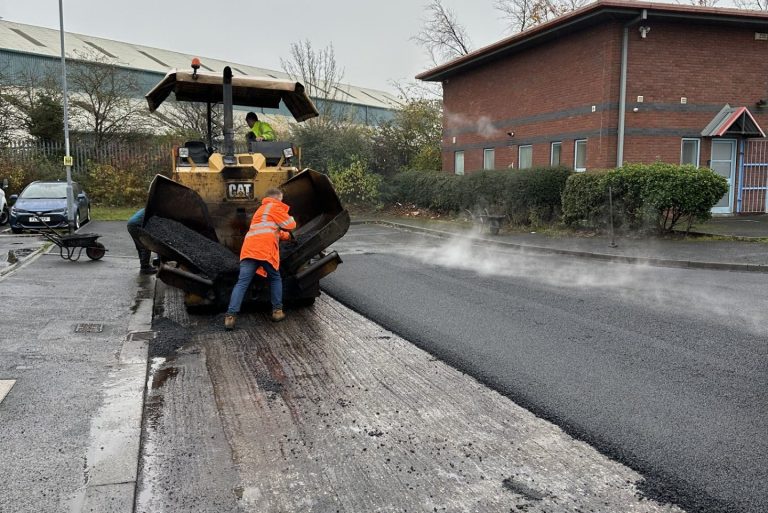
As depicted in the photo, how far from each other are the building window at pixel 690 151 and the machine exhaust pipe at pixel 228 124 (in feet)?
48.1

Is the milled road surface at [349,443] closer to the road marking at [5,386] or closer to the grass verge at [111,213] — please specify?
the road marking at [5,386]

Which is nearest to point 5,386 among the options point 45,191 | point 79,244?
point 79,244

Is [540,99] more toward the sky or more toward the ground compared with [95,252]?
more toward the sky

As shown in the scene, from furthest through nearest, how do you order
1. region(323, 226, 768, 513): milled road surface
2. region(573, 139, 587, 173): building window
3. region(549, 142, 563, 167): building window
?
region(549, 142, 563, 167): building window
region(573, 139, 587, 173): building window
region(323, 226, 768, 513): milled road surface

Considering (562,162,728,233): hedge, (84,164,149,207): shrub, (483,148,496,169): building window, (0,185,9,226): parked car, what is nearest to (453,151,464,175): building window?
(483,148,496,169): building window

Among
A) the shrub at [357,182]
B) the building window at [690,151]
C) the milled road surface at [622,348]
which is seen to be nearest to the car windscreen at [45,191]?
the shrub at [357,182]

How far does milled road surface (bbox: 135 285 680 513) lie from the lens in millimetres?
3441

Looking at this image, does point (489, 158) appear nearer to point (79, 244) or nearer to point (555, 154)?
point (555, 154)

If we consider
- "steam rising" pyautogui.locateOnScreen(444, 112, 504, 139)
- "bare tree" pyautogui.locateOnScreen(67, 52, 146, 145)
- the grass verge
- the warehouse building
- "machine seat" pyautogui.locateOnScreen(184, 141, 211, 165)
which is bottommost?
the grass verge

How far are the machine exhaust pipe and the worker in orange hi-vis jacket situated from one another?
1.28m

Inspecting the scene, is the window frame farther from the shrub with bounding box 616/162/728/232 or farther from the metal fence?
the metal fence

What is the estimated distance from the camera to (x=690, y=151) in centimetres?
1892

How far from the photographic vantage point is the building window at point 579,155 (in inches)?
766

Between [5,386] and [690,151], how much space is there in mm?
18488
